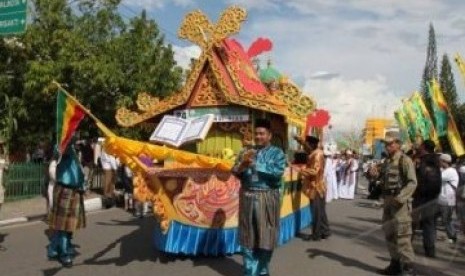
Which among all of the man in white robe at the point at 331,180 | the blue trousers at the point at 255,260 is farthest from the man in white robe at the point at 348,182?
the blue trousers at the point at 255,260

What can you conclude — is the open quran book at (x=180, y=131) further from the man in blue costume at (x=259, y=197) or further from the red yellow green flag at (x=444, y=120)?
the red yellow green flag at (x=444, y=120)

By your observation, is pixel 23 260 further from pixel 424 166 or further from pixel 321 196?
pixel 424 166

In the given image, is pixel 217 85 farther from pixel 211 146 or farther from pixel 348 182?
pixel 348 182

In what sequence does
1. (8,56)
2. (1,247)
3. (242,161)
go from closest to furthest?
(242,161) < (1,247) < (8,56)

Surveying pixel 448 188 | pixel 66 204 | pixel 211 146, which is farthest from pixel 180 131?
pixel 448 188

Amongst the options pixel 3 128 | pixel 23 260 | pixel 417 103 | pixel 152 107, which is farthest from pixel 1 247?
pixel 417 103

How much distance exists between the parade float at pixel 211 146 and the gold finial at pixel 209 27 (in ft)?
0.05

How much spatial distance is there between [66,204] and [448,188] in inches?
272

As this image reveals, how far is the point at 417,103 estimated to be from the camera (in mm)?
20562

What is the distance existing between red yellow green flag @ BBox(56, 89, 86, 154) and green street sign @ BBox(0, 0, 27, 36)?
1.76 metres

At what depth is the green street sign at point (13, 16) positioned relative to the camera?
9.12 m

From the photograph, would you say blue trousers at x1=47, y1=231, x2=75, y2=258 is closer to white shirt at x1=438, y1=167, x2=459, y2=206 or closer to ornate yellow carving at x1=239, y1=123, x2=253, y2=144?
ornate yellow carving at x1=239, y1=123, x2=253, y2=144

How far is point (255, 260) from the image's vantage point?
6973mm

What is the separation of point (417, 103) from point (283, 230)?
36.9 feet
